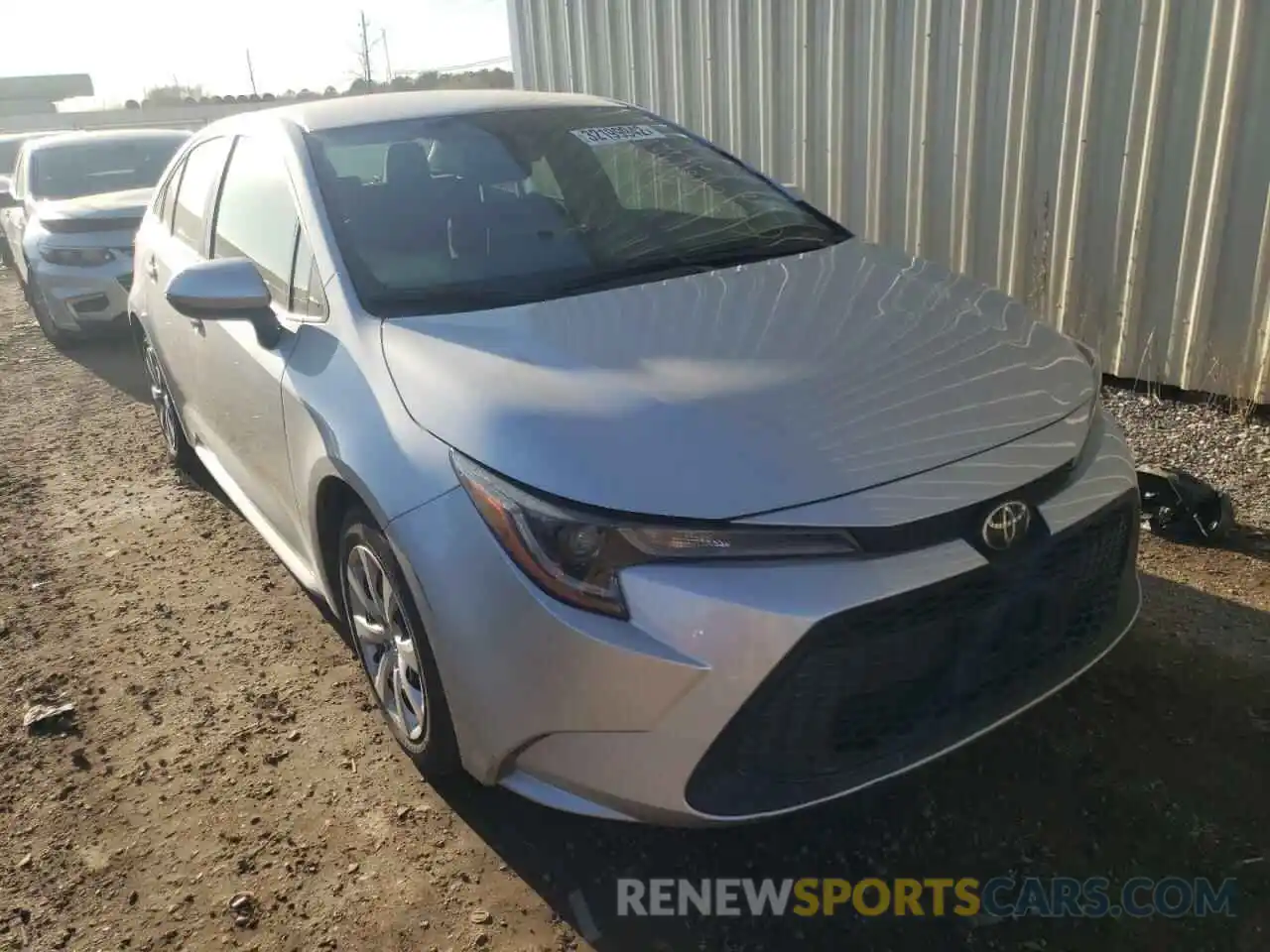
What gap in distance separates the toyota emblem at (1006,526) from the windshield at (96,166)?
8.39 meters

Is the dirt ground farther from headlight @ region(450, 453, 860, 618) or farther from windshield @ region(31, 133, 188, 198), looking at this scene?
windshield @ region(31, 133, 188, 198)

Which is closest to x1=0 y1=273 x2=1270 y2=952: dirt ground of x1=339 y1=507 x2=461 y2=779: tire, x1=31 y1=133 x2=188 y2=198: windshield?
x1=339 y1=507 x2=461 y2=779: tire

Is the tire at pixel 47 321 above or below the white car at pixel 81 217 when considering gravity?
below

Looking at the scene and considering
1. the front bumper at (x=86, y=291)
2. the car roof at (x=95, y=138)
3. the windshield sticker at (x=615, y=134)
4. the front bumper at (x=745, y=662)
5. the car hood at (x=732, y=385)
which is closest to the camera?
the front bumper at (x=745, y=662)

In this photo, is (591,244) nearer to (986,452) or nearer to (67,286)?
(986,452)

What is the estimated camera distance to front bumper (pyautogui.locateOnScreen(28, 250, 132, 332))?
7445mm

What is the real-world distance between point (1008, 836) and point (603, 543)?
1.23 metres

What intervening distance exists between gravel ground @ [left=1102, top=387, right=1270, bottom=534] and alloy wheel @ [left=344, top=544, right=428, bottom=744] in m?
3.07

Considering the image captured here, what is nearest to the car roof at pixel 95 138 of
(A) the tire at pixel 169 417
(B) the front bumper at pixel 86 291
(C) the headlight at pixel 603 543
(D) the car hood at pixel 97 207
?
(D) the car hood at pixel 97 207

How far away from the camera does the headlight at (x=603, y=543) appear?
191 cm

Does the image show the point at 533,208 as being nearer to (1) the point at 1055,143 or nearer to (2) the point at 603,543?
(2) the point at 603,543

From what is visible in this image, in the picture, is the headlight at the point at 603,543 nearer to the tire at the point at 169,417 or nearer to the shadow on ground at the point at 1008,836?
the shadow on ground at the point at 1008,836

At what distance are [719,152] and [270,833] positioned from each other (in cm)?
268

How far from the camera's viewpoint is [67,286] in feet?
24.8
